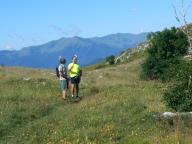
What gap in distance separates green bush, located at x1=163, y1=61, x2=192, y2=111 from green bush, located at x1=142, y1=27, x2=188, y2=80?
2945 centimetres

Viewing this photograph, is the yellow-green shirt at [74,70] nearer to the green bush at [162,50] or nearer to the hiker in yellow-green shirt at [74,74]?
the hiker in yellow-green shirt at [74,74]

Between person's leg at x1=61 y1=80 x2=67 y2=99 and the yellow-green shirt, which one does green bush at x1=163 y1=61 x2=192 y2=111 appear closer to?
the yellow-green shirt

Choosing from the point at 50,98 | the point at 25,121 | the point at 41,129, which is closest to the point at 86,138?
the point at 41,129

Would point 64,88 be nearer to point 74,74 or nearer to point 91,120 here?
point 74,74

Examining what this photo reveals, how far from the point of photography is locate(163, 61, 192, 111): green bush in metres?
19.5

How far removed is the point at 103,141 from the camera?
53.5ft

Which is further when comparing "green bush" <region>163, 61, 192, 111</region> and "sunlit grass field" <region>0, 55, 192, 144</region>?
"green bush" <region>163, 61, 192, 111</region>

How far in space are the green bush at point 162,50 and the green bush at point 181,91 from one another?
96.6 feet

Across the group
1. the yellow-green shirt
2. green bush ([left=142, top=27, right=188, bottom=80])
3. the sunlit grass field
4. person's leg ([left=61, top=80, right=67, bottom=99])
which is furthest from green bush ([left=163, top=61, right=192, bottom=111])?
green bush ([left=142, top=27, right=188, bottom=80])

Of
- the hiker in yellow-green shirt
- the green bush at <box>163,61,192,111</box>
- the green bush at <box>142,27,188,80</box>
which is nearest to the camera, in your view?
the green bush at <box>163,61,192,111</box>

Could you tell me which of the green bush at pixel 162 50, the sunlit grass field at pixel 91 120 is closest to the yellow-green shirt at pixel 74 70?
the sunlit grass field at pixel 91 120

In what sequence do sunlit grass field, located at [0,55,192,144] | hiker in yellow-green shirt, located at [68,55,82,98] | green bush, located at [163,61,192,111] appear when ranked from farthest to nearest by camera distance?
1. hiker in yellow-green shirt, located at [68,55,82,98]
2. green bush, located at [163,61,192,111]
3. sunlit grass field, located at [0,55,192,144]

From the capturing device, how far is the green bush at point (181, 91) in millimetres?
19531

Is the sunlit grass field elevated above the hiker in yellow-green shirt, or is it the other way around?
the hiker in yellow-green shirt
